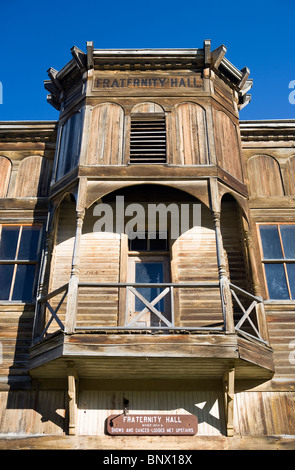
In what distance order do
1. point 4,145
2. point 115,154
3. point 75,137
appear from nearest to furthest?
point 115,154
point 75,137
point 4,145

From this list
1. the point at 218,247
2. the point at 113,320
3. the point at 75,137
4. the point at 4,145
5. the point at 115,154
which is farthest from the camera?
the point at 4,145

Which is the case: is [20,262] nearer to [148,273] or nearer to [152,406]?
[148,273]

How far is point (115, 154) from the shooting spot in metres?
10.8

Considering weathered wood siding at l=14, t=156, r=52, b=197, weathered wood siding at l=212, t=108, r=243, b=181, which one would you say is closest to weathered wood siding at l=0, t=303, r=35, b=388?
weathered wood siding at l=14, t=156, r=52, b=197

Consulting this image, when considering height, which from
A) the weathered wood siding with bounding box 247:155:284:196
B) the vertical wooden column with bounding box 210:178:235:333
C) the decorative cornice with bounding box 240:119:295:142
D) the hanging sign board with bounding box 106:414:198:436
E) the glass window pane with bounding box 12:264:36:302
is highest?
the decorative cornice with bounding box 240:119:295:142

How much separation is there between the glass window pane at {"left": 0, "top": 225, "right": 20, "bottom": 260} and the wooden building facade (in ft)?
0.09

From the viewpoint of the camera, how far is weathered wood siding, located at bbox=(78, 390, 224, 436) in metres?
8.97

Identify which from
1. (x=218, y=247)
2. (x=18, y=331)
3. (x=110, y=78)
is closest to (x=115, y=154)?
(x=110, y=78)

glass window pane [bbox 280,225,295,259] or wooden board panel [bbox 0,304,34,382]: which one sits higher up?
glass window pane [bbox 280,225,295,259]

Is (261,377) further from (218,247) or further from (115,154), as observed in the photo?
(115,154)

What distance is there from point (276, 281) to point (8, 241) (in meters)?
6.26

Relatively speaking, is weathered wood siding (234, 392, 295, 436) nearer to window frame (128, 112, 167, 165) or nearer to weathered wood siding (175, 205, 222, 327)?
weathered wood siding (175, 205, 222, 327)

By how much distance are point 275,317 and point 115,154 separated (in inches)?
196

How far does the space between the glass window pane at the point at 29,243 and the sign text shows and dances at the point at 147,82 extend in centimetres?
390
